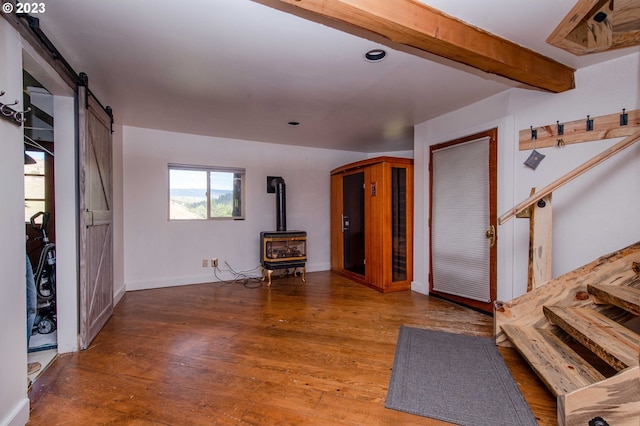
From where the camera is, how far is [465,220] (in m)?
3.51

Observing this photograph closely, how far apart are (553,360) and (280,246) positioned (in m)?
3.65

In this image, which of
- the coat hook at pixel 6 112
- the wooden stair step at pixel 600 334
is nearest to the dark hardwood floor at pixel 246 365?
the wooden stair step at pixel 600 334

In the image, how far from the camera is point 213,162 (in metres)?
4.68

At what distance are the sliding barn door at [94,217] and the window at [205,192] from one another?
1.24 m

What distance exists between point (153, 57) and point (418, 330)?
3285mm

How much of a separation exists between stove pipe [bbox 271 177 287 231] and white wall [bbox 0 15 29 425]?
3405mm

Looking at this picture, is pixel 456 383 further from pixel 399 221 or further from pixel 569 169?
pixel 399 221

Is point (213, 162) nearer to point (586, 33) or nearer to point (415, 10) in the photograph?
point (415, 10)

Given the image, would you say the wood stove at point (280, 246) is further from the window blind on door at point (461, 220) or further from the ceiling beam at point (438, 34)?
the ceiling beam at point (438, 34)

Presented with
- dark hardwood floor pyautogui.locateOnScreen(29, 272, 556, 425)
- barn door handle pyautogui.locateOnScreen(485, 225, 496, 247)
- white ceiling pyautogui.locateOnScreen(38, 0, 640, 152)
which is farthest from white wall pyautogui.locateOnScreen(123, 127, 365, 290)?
barn door handle pyautogui.locateOnScreen(485, 225, 496, 247)

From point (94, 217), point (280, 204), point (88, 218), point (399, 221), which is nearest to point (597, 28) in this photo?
point (399, 221)

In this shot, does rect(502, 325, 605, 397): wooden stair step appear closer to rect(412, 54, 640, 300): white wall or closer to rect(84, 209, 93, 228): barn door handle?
rect(412, 54, 640, 300): white wall

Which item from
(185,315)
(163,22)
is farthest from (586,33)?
(185,315)

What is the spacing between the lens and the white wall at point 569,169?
90.7 inches
